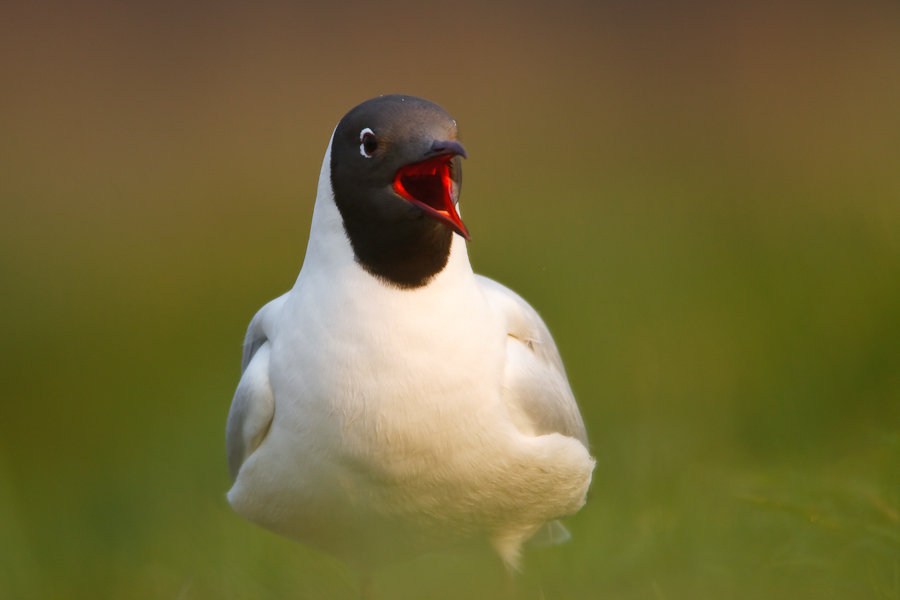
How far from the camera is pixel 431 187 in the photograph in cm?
222

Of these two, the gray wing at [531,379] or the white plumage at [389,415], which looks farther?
the gray wing at [531,379]

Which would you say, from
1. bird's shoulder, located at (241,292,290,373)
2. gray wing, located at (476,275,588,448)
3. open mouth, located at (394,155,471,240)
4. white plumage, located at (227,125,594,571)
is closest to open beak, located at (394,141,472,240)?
open mouth, located at (394,155,471,240)

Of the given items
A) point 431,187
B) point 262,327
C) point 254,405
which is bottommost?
point 254,405

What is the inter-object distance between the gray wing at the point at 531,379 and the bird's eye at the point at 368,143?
0.52m

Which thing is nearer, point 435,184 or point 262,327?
point 435,184

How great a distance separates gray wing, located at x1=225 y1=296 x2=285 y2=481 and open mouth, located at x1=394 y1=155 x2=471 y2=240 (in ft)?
1.76

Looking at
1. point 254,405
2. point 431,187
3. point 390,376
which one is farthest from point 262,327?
point 431,187

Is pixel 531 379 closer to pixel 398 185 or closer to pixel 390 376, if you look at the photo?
pixel 390 376

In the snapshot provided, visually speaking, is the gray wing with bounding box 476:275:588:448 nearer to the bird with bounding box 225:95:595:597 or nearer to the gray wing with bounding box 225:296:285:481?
the bird with bounding box 225:95:595:597

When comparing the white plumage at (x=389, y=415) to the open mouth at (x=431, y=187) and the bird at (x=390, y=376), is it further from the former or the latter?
the open mouth at (x=431, y=187)

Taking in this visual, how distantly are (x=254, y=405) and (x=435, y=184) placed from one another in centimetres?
64

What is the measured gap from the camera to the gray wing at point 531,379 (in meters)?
2.44

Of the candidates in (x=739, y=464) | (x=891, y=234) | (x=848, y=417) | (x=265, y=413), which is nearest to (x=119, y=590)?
(x=265, y=413)

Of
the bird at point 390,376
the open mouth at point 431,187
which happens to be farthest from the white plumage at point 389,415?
the open mouth at point 431,187
